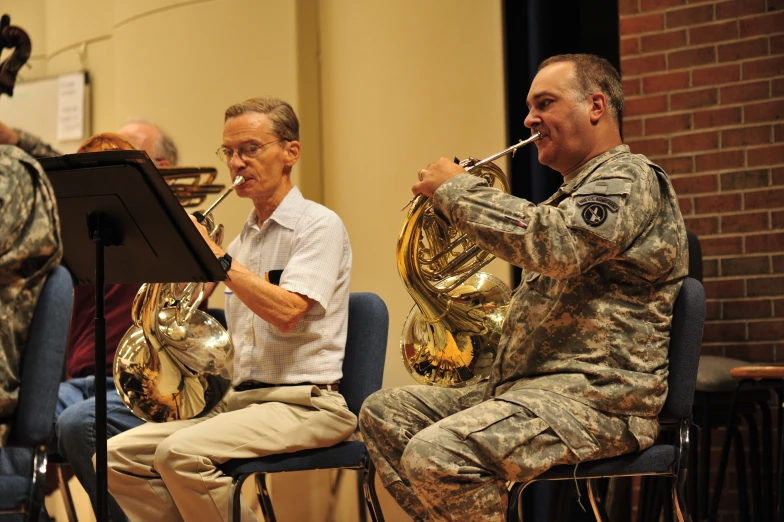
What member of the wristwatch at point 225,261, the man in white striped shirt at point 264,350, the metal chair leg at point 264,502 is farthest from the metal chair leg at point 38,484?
the metal chair leg at point 264,502

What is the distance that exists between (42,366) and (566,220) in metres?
1.09

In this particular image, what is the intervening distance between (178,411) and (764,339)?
6.98ft

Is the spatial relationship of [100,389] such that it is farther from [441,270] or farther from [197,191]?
[197,191]

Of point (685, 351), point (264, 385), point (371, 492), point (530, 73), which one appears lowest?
point (371, 492)

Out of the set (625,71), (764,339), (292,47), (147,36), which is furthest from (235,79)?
(764,339)

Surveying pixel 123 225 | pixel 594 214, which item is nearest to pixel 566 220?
pixel 594 214

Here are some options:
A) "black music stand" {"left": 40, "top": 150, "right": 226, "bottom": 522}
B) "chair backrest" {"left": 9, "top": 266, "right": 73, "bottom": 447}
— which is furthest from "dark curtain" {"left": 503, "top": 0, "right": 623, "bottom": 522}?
"chair backrest" {"left": 9, "top": 266, "right": 73, "bottom": 447}

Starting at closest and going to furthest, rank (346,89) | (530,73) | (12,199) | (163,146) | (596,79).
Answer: (12,199) → (596,79) → (530,73) → (163,146) → (346,89)

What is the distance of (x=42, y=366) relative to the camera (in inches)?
72.5

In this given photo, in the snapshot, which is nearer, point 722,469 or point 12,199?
point 12,199

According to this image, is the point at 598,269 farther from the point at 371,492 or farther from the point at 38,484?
the point at 38,484

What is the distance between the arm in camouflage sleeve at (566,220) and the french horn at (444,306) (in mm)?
355

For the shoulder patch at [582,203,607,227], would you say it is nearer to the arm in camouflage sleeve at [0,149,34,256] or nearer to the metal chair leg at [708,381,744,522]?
the arm in camouflage sleeve at [0,149,34,256]

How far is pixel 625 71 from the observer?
3.67 meters
